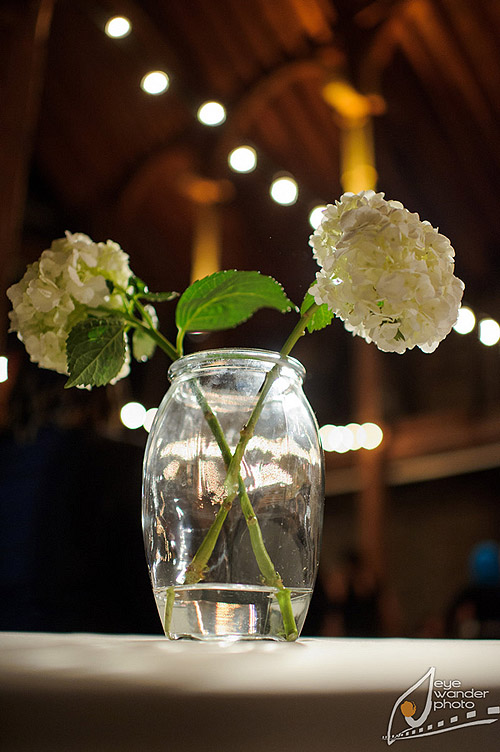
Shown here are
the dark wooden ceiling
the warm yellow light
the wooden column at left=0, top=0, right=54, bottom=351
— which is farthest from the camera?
the warm yellow light

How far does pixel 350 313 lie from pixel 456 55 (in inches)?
116

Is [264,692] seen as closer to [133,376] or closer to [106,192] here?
[133,376]

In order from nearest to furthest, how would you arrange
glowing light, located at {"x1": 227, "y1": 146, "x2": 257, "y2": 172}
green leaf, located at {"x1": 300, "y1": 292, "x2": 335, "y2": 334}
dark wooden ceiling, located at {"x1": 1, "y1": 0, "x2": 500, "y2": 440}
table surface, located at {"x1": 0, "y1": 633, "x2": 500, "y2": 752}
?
table surface, located at {"x1": 0, "y1": 633, "x2": 500, "y2": 752} < green leaf, located at {"x1": 300, "y1": 292, "x2": 335, "y2": 334} < dark wooden ceiling, located at {"x1": 1, "y1": 0, "x2": 500, "y2": 440} < glowing light, located at {"x1": 227, "y1": 146, "x2": 257, "y2": 172}

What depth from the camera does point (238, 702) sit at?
0.36 meters

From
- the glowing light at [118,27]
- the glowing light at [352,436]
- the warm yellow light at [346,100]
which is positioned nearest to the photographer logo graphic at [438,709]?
the glowing light at [118,27]

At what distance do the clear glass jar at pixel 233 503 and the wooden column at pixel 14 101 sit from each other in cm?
115

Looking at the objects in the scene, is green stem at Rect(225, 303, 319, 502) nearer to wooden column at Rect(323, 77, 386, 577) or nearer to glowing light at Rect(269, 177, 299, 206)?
glowing light at Rect(269, 177, 299, 206)

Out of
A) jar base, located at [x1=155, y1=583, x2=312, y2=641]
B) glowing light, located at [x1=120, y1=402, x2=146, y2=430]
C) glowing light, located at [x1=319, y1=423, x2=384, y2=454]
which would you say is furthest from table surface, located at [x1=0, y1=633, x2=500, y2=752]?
glowing light, located at [x1=319, y1=423, x2=384, y2=454]

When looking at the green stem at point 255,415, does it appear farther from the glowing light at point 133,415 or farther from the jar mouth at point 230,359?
the glowing light at point 133,415

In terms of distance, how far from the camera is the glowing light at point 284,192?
2091 mm

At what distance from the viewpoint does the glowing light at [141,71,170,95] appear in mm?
2453

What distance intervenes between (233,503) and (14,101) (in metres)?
1.59

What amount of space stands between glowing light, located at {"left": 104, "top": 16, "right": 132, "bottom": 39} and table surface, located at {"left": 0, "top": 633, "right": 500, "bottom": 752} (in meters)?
2.73

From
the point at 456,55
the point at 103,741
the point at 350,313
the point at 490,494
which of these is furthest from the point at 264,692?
the point at 490,494
